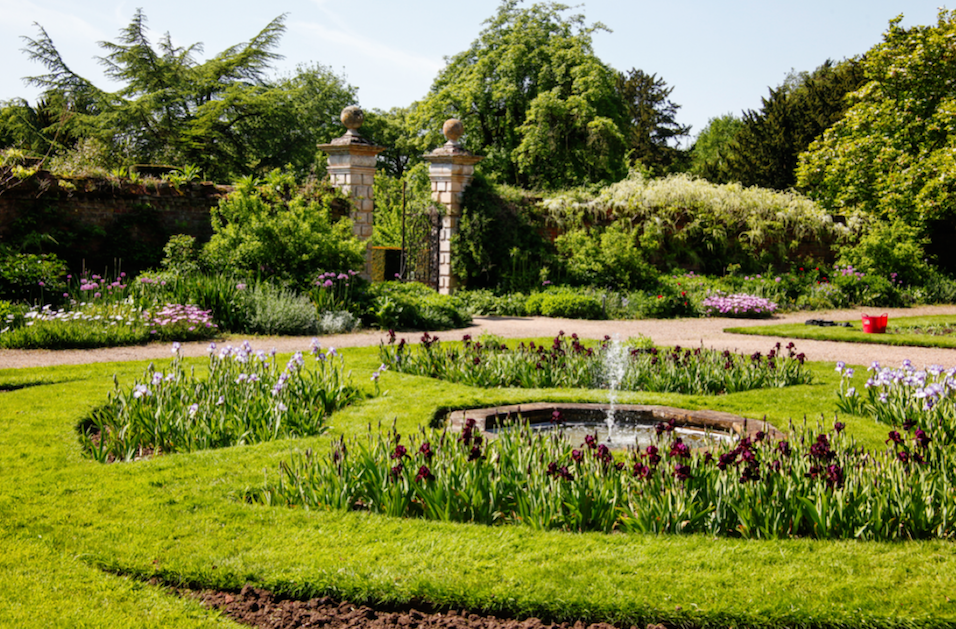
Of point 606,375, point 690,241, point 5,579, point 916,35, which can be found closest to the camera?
point 5,579

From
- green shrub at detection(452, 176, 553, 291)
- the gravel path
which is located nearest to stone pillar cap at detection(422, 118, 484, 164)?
green shrub at detection(452, 176, 553, 291)

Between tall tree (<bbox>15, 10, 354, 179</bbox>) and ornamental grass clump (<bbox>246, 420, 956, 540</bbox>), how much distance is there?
2141 cm

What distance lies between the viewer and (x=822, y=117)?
88.2 ft

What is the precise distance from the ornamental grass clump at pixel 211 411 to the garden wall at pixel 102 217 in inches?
278

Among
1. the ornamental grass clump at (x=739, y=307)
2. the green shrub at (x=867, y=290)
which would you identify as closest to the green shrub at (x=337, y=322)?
the ornamental grass clump at (x=739, y=307)

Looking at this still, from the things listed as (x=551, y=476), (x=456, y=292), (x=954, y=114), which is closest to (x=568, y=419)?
(x=551, y=476)

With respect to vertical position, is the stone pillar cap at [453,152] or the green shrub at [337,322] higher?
the stone pillar cap at [453,152]

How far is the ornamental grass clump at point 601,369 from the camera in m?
6.84

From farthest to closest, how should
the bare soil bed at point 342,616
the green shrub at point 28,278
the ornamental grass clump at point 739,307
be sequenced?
the ornamental grass clump at point 739,307 → the green shrub at point 28,278 → the bare soil bed at point 342,616

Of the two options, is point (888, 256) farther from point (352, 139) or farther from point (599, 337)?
point (352, 139)

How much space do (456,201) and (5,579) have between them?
41.3 feet

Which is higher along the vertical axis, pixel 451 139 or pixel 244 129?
pixel 244 129

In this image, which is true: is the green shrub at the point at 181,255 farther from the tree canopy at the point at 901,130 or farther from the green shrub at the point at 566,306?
the tree canopy at the point at 901,130

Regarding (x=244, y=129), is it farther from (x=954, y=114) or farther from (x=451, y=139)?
(x=954, y=114)
